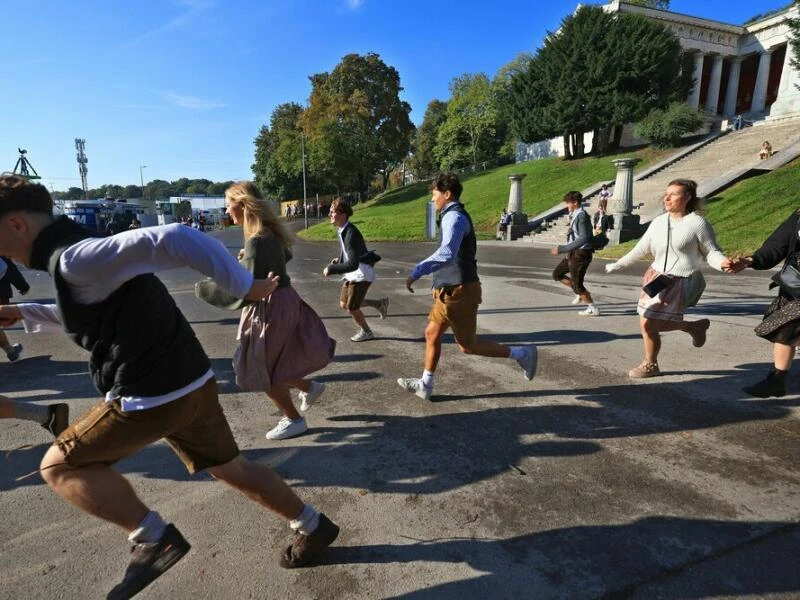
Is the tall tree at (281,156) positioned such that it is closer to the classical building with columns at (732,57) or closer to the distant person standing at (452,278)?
the classical building with columns at (732,57)

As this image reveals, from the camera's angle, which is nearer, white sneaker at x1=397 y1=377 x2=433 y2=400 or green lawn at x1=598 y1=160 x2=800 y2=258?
white sneaker at x1=397 y1=377 x2=433 y2=400

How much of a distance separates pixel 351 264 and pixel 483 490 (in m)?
2.92

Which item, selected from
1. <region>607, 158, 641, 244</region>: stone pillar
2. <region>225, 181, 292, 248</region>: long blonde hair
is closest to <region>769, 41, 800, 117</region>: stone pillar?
<region>607, 158, 641, 244</region>: stone pillar

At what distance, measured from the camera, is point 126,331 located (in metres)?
1.73

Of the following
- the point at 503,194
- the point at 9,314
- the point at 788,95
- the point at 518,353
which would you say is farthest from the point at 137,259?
the point at 788,95

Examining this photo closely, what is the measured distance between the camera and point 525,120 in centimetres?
3803

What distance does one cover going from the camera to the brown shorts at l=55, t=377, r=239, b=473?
1784 mm

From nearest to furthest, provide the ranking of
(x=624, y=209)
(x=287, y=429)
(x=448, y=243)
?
(x=287, y=429) < (x=448, y=243) < (x=624, y=209)

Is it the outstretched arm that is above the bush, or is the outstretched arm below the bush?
below

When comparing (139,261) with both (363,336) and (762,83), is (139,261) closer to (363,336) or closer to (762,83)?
(363,336)

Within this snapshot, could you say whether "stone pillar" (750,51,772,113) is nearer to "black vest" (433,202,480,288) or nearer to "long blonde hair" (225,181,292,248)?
"black vest" (433,202,480,288)

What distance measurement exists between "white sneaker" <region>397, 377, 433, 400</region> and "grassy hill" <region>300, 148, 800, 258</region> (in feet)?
24.4

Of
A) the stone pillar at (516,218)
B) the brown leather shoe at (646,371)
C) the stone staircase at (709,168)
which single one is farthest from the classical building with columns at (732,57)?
the brown leather shoe at (646,371)

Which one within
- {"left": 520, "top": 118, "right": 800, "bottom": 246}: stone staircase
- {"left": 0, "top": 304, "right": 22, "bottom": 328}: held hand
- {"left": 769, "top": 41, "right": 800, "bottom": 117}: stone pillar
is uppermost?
{"left": 769, "top": 41, "right": 800, "bottom": 117}: stone pillar
